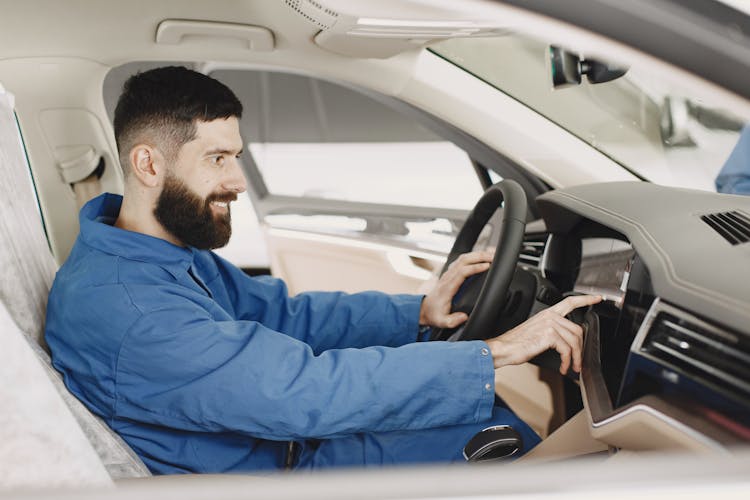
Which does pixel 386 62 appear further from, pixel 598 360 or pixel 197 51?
pixel 598 360

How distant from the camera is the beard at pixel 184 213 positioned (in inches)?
53.2

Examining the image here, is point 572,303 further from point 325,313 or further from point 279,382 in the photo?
point 325,313

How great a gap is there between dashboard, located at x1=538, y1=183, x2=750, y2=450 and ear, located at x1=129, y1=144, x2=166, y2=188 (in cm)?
78

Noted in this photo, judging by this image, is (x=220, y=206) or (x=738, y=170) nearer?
(x=220, y=206)

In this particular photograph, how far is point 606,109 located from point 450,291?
0.97 m

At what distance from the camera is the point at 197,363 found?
1118mm

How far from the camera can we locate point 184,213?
136 centimetres

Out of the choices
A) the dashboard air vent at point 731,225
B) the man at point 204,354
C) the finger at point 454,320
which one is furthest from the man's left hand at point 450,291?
the dashboard air vent at point 731,225

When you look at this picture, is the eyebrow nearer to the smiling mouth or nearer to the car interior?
the smiling mouth

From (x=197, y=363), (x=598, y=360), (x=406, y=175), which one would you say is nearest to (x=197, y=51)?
(x=197, y=363)

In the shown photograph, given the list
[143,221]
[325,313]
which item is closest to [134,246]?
[143,221]

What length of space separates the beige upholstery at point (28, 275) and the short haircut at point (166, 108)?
195 mm

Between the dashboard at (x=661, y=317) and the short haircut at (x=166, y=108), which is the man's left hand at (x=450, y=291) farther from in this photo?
the short haircut at (x=166, y=108)

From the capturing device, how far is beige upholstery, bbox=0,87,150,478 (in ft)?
3.56
